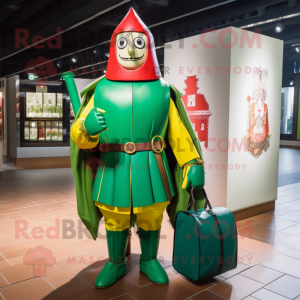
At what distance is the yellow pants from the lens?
223 cm

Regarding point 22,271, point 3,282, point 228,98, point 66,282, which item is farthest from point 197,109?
point 3,282

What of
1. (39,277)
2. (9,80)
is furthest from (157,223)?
(9,80)

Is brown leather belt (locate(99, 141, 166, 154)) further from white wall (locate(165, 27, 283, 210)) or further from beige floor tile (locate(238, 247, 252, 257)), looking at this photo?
white wall (locate(165, 27, 283, 210))

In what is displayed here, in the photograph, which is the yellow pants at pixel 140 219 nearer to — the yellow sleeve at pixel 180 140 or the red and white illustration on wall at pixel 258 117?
the yellow sleeve at pixel 180 140

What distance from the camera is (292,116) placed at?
16312 mm

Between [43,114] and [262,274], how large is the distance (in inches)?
283

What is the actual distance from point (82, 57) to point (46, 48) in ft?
6.80

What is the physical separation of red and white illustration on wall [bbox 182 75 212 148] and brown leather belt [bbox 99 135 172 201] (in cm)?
171

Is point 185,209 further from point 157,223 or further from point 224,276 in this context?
point 224,276

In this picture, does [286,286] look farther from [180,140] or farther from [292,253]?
[180,140]

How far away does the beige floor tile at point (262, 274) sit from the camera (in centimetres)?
249

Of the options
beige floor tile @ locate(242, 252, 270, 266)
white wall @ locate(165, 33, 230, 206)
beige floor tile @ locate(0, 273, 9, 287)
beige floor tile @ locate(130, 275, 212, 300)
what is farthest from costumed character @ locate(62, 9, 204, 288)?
white wall @ locate(165, 33, 230, 206)

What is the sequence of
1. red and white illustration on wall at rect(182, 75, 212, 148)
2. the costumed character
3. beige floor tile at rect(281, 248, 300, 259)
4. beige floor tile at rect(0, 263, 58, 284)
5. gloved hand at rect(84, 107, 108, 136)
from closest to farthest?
gloved hand at rect(84, 107, 108, 136)
the costumed character
beige floor tile at rect(0, 263, 58, 284)
beige floor tile at rect(281, 248, 300, 259)
red and white illustration on wall at rect(182, 75, 212, 148)

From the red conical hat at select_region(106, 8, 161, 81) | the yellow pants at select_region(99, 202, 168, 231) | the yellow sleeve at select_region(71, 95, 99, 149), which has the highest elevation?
the red conical hat at select_region(106, 8, 161, 81)
